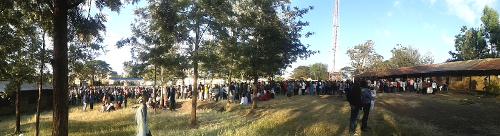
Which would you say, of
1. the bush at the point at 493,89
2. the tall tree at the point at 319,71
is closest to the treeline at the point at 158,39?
the bush at the point at 493,89

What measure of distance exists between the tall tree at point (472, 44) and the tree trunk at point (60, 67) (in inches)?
2639

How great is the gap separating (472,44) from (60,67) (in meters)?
69.3

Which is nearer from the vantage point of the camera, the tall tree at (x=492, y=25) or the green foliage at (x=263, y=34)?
the green foliage at (x=263, y=34)

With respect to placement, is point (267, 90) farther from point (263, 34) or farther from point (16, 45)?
point (16, 45)

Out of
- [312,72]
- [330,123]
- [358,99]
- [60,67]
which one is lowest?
[330,123]

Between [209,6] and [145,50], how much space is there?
29.3ft

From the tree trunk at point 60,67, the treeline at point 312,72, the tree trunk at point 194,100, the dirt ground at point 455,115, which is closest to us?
the tree trunk at point 60,67

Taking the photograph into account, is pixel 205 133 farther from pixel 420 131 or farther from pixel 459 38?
pixel 459 38

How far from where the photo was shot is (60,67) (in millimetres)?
12656

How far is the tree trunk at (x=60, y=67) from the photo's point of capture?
1243cm

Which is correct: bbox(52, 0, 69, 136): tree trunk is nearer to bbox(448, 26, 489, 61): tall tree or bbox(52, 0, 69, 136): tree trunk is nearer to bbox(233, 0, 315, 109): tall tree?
bbox(233, 0, 315, 109): tall tree

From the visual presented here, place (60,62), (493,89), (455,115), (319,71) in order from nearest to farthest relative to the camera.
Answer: (60,62)
(455,115)
(493,89)
(319,71)

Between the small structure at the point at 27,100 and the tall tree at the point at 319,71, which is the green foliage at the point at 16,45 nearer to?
the small structure at the point at 27,100

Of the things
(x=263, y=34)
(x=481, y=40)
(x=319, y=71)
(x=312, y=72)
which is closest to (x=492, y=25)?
(x=481, y=40)
